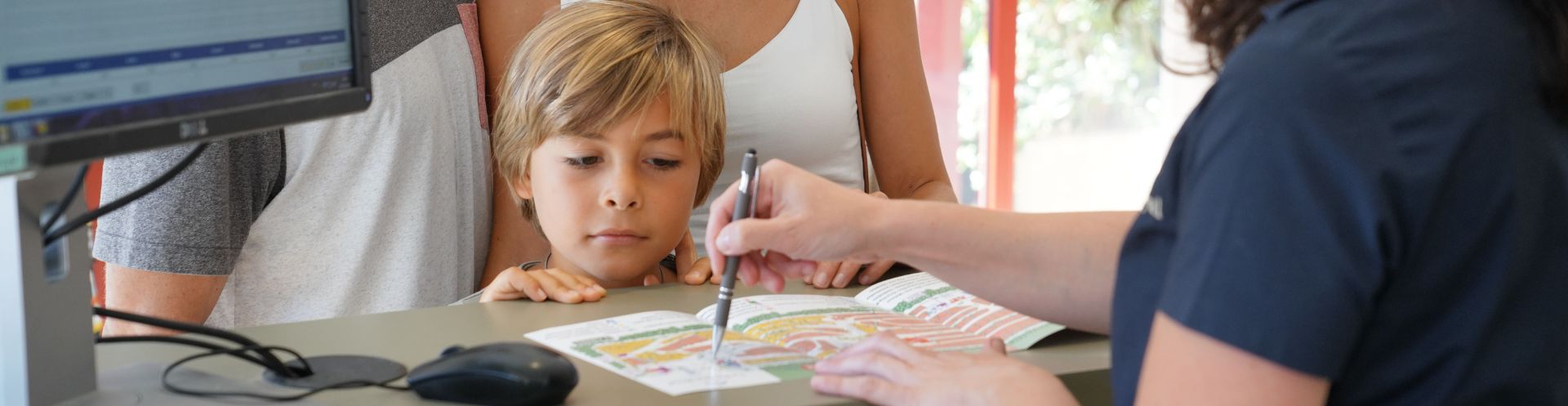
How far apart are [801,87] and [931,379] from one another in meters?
0.95

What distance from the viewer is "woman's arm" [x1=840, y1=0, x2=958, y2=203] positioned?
1.88 metres

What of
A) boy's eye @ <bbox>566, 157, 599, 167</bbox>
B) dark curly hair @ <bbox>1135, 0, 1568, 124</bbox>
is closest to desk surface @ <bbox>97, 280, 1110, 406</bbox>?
boy's eye @ <bbox>566, 157, 599, 167</bbox>

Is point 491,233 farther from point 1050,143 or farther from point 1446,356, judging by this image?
point 1050,143

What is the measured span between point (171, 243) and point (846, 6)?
3.18ft

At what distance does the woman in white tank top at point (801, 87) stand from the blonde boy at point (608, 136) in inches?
7.4

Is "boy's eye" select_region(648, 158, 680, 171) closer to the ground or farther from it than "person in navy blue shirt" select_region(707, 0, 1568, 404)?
closer to the ground

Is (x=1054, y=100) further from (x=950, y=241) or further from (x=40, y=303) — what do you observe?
(x=40, y=303)

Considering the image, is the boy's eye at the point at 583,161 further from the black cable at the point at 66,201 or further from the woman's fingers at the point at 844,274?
the black cable at the point at 66,201

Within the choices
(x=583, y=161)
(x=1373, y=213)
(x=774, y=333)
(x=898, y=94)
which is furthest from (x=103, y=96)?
(x=898, y=94)

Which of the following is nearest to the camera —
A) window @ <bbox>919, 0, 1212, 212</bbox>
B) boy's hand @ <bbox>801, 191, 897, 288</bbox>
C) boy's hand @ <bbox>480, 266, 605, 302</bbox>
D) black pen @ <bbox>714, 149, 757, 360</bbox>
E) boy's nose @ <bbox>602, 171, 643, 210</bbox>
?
black pen @ <bbox>714, 149, 757, 360</bbox>

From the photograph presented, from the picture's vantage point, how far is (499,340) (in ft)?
3.33

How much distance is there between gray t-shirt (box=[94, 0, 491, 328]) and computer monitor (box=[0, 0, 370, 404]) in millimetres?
603

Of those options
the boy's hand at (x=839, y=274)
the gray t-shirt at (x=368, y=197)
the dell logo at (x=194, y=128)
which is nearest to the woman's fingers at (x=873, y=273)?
the boy's hand at (x=839, y=274)

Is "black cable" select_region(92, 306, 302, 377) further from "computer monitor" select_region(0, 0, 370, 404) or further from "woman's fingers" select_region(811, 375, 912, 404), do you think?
"woman's fingers" select_region(811, 375, 912, 404)
